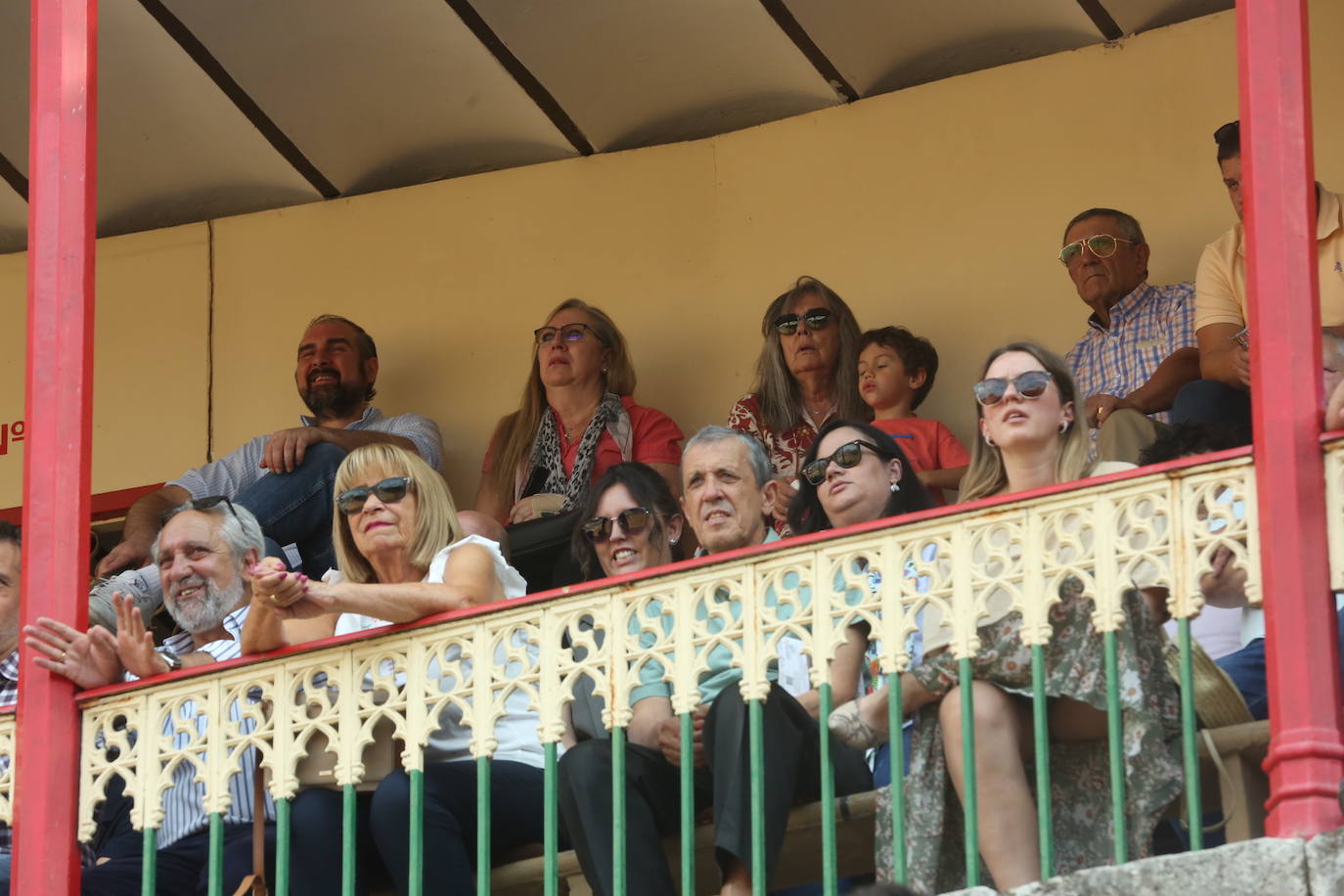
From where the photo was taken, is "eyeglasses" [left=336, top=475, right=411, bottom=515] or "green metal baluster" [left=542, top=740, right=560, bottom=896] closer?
"green metal baluster" [left=542, top=740, right=560, bottom=896]

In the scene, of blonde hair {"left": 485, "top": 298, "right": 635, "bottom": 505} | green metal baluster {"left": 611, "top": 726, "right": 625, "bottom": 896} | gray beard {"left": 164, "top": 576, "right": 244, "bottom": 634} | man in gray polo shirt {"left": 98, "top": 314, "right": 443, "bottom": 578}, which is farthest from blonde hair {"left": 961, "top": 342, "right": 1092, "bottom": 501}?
man in gray polo shirt {"left": 98, "top": 314, "right": 443, "bottom": 578}

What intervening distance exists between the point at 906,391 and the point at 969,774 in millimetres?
3448

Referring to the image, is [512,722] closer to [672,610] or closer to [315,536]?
[672,610]

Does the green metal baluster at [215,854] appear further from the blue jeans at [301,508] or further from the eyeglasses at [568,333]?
the eyeglasses at [568,333]

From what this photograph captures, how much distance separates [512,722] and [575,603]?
0.60 metres

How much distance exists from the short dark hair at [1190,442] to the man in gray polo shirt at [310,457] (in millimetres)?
3348

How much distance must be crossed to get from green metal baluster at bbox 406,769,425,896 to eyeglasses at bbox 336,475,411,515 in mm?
962

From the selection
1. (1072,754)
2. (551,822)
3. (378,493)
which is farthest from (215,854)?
(1072,754)

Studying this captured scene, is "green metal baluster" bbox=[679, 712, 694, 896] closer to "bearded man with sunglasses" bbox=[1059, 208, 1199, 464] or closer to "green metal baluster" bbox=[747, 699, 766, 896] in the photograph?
"green metal baluster" bbox=[747, 699, 766, 896]

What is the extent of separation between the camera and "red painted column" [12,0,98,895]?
7645 millimetres

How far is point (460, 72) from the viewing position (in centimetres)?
1106

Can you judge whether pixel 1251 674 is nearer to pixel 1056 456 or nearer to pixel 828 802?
pixel 1056 456

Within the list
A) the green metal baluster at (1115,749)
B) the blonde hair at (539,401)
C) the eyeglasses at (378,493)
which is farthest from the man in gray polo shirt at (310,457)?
the green metal baluster at (1115,749)

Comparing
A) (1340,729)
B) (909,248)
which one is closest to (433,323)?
(909,248)
